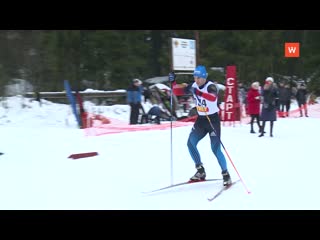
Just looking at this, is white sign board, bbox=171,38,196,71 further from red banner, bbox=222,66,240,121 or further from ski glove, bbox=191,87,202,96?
ski glove, bbox=191,87,202,96

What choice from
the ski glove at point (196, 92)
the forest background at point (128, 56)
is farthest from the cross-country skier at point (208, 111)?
the forest background at point (128, 56)

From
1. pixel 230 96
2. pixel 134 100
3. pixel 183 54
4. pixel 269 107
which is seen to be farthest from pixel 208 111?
pixel 183 54

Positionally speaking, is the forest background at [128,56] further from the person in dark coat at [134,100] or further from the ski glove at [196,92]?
the ski glove at [196,92]

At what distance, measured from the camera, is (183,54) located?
1552cm

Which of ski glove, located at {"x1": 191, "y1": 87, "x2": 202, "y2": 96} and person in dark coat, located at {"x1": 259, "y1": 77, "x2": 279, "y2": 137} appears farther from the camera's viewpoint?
person in dark coat, located at {"x1": 259, "y1": 77, "x2": 279, "y2": 137}

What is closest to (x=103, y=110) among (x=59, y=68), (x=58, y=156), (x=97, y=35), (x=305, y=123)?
(x=59, y=68)

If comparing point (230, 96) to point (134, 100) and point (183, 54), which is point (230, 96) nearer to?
point (183, 54)

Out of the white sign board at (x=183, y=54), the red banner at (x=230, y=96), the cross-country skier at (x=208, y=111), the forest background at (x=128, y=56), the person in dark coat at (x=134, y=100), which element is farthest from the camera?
the forest background at (x=128, y=56)

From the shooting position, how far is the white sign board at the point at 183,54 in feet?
49.6

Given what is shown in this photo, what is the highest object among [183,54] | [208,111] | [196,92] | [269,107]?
[183,54]

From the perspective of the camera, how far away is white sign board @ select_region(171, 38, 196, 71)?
15.1m

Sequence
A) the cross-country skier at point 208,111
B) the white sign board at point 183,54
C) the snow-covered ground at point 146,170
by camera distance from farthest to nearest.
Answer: the white sign board at point 183,54, the cross-country skier at point 208,111, the snow-covered ground at point 146,170

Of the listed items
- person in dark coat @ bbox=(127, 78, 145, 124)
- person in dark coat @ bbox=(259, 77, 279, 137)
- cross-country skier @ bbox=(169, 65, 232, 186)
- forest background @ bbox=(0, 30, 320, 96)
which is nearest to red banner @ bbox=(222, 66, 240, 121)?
person in dark coat @ bbox=(259, 77, 279, 137)

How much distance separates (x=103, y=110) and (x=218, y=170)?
39.7ft
